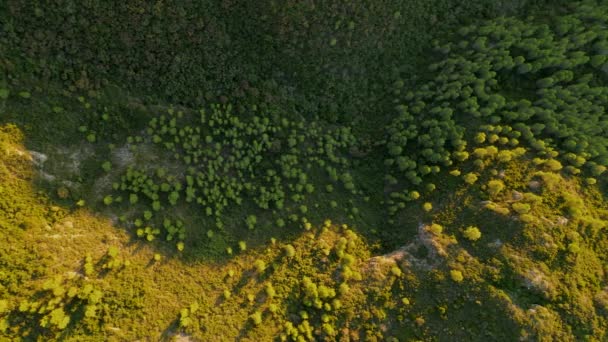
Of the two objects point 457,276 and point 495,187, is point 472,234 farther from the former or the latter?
point 495,187

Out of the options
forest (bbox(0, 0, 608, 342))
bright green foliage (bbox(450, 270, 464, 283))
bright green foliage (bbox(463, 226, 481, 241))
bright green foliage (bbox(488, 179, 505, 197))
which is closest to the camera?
forest (bbox(0, 0, 608, 342))

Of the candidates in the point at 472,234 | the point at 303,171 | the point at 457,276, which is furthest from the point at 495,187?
the point at 303,171

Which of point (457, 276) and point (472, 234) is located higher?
point (472, 234)

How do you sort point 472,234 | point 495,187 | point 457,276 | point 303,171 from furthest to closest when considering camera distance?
point 303,171, point 495,187, point 472,234, point 457,276

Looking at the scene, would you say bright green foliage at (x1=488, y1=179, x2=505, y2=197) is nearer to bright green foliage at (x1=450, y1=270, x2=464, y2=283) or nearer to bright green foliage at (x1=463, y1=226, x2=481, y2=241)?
bright green foliage at (x1=463, y1=226, x2=481, y2=241)

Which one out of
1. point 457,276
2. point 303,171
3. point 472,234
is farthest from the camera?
point 303,171

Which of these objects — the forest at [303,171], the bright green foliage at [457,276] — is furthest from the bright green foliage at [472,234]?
the bright green foliage at [457,276]

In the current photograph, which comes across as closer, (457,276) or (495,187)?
(457,276)

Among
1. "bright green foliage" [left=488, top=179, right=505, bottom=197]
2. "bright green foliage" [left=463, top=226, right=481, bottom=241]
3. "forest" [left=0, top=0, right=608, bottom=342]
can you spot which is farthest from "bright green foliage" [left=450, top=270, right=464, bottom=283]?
"bright green foliage" [left=488, top=179, right=505, bottom=197]
